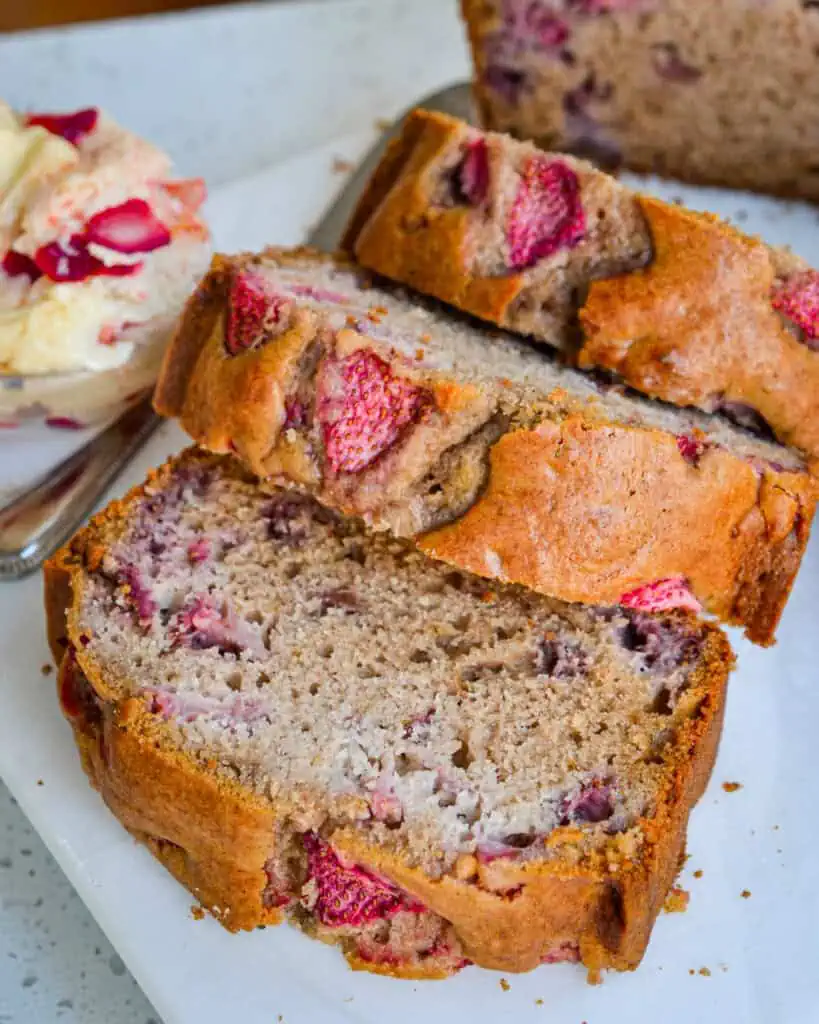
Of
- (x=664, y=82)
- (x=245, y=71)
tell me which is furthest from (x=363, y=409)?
(x=245, y=71)

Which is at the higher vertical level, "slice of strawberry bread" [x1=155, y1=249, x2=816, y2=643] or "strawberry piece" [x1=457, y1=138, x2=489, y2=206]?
"strawberry piece" [x1=457, y1=138, x2=489, y2=206]

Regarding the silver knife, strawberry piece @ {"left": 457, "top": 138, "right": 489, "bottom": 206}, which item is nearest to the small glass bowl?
the silver knife

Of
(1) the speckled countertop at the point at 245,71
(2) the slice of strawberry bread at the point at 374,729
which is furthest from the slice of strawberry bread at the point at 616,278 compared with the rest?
(1) the speckled countertop at the point at 245,71

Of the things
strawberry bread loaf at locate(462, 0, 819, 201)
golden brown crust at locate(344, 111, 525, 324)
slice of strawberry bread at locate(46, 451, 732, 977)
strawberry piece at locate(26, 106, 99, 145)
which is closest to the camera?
slice of strawberry bread at locate(46, 451, 732, 977)

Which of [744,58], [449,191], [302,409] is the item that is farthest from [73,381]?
[744,58]

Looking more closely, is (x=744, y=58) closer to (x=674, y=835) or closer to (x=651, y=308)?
(x=651, y=308)

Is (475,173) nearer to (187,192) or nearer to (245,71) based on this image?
(187,192)

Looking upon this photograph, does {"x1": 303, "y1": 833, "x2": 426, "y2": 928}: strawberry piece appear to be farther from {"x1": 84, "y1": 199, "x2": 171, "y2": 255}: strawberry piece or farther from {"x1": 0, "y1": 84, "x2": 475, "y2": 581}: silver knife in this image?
{"x1": 84, "y1": 199, "x2": 171, "y2": 255}: strawberry piece
